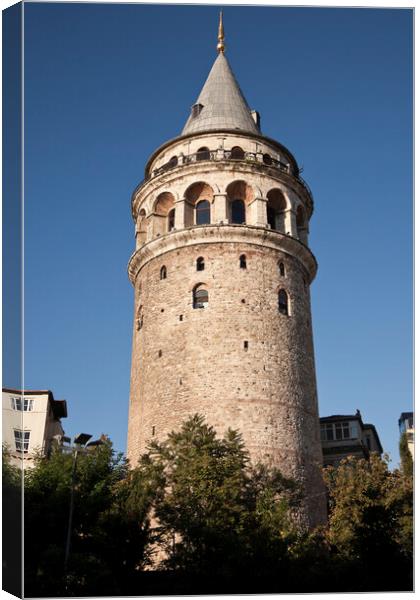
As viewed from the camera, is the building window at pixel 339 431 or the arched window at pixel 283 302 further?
the building window at pixel 339 431

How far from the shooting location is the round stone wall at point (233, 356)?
33906 millimetres

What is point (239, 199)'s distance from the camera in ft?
130

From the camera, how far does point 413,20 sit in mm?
20891

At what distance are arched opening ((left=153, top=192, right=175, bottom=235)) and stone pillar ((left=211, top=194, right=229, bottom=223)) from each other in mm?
2450

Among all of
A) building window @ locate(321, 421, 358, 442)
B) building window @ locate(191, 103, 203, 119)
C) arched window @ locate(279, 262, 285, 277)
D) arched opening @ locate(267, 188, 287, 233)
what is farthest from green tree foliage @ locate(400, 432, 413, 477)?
building window @ locate(191, 103, 203, 119)

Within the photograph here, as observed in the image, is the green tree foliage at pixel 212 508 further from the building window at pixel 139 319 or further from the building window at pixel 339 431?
the building window at pixel 339 431

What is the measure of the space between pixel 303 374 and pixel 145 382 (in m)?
7.02

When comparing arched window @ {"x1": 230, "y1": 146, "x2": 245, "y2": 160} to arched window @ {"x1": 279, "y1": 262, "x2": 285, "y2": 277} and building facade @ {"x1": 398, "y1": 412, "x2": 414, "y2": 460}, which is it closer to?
arched window @ {"x1": 279, "y1": 262, "x2": 285, "y2": 277}

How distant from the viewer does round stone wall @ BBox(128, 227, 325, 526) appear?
33906mm

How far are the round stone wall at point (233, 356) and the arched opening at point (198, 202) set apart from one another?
1555mm

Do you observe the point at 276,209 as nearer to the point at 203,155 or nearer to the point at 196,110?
the point at 203,155

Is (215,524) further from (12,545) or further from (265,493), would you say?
(12,545)

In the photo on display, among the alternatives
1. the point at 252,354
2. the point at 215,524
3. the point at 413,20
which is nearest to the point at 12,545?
the point at 215,524

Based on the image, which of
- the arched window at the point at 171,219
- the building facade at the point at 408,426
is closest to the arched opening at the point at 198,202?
the arched window at the point at 171,219
